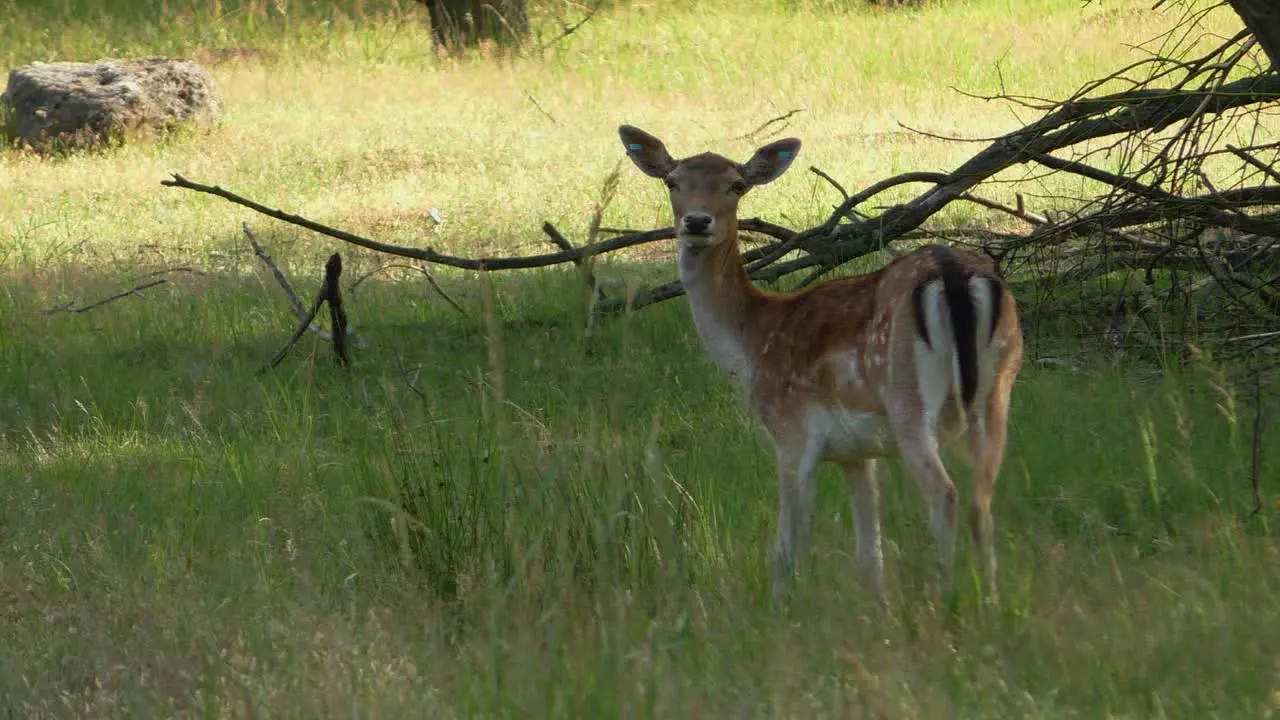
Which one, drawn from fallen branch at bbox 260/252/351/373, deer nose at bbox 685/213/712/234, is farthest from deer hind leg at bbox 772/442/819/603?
fallen branch at bbox 260/252/351/373

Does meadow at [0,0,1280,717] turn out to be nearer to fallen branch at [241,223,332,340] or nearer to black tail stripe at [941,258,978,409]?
fallen branch at [241,223,332,340]

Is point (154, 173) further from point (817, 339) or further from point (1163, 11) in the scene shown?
point (1163, 11)

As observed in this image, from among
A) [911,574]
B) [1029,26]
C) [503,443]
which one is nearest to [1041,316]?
[911,574]

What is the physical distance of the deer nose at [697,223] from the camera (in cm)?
559

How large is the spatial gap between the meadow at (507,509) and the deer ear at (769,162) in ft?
2.45

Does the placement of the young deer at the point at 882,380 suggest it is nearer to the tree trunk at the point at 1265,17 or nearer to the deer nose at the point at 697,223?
the deer nose at the point at 697,223

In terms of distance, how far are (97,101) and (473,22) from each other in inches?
265

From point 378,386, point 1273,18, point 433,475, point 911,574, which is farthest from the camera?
point 378,386

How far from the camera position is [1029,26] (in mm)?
21578

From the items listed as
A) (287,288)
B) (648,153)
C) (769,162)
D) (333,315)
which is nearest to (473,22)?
(287,288)

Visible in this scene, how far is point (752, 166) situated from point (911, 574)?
2.04 metres

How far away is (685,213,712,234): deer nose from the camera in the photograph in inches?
220

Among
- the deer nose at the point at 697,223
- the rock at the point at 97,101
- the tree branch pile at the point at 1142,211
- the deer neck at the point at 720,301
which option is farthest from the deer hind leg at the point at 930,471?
the rock at the point at 97,101

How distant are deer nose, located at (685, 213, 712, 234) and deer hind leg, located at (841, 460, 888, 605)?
0.96 metres
